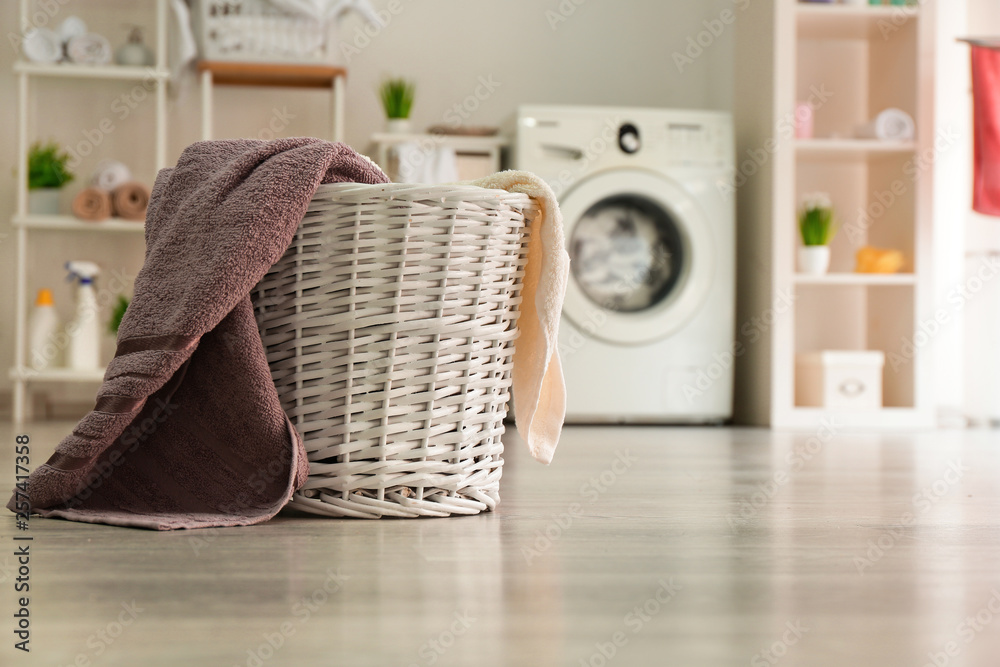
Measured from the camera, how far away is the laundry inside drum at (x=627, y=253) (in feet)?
9.37

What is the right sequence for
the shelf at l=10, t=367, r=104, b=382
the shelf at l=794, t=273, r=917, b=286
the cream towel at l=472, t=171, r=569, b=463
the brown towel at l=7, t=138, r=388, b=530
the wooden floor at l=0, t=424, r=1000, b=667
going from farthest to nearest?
the shelf at l=794, t=273, r=917, b=286
the shelf at l=10, t=367, r=104, b=382
the cream towel at l=472, t=171, r=569, b=463
the brown towel at l=7, t=138, r=388, b=530
the wooden floor at l=0, t=424, r=1000, b=667

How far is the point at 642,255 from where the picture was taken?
289 centimetres

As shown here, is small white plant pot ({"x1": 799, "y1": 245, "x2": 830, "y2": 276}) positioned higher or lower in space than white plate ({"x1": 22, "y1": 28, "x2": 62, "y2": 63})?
lower

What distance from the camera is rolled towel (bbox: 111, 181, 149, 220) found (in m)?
2.81

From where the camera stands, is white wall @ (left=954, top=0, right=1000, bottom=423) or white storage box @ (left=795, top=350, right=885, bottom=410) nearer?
white storage box @ (left=795, top=350, right=885, bottom=410)

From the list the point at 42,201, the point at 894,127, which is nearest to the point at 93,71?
the point at 42,201

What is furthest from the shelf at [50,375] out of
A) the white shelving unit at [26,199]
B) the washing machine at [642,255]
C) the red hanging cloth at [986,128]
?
the red hanging cloth at [986,128]

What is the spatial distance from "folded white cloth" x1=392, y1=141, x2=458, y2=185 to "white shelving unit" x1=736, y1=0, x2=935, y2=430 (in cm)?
95

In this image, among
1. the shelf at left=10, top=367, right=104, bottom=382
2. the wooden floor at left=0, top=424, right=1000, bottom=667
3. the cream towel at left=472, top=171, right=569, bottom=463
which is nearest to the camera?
the wooden floor at left=0, top=424, right=1000, bottom=667

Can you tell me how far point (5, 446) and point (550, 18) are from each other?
2.30 metres

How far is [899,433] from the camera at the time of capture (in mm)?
2701

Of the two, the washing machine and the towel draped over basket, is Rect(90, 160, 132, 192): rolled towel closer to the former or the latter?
the washing machine

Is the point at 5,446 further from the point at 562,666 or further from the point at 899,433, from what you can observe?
the point at 899,433

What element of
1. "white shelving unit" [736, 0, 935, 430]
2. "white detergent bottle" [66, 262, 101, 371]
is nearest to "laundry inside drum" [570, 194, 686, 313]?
"white shelving unit" [736, 0, 935, 430]
